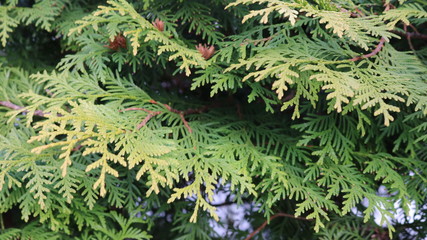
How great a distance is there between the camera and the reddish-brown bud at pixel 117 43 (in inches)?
66.2

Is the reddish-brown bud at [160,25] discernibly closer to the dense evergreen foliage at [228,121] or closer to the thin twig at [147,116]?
the dense evergreen foliage at [228,121]

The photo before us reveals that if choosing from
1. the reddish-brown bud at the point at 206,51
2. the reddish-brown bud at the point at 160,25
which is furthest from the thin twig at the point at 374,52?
the reddish-brown bud at the point at 160,25

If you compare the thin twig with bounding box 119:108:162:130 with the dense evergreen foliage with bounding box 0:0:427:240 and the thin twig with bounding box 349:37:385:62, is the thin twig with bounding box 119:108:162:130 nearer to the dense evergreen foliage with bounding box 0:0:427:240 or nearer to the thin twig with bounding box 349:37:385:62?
the dense evergreen foliage with bounding box 0:0:427:240

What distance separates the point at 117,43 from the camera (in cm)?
169

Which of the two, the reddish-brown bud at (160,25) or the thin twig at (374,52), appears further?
the reddish-brown bud at (160,25)

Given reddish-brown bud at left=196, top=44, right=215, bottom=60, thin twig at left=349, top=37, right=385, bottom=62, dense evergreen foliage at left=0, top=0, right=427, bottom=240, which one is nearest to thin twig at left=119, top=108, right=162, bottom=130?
dense evergreen foliage at left=0, top=0, right=427, bottom=240

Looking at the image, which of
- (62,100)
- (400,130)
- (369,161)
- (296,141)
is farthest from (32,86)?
(400,130)

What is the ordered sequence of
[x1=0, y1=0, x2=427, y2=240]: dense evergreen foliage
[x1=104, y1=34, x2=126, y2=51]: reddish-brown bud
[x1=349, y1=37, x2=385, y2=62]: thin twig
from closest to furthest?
[x1=0, y1=0, x2=427, y2=240]: dense evergreen foliage < [x1=349, y1=37, x2=385, y2=62]: thin twig < [x1=104, y1=34, x2=126, y2=51]: reddish-brown bud

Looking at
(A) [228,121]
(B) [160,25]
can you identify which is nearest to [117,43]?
(B) [160,25]

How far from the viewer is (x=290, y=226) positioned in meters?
2.06

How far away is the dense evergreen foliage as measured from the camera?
4.42 ft

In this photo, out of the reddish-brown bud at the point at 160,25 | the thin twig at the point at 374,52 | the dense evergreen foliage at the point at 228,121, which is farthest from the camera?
the reddish-brown bud at the point at 160,25

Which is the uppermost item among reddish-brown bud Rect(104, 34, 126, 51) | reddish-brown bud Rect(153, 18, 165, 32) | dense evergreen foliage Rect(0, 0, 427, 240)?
reddish-brown bud Rect(153, 18, 165, 32)

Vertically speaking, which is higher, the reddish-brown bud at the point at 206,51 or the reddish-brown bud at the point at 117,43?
the reddish-brown bud at the point at 117,43
